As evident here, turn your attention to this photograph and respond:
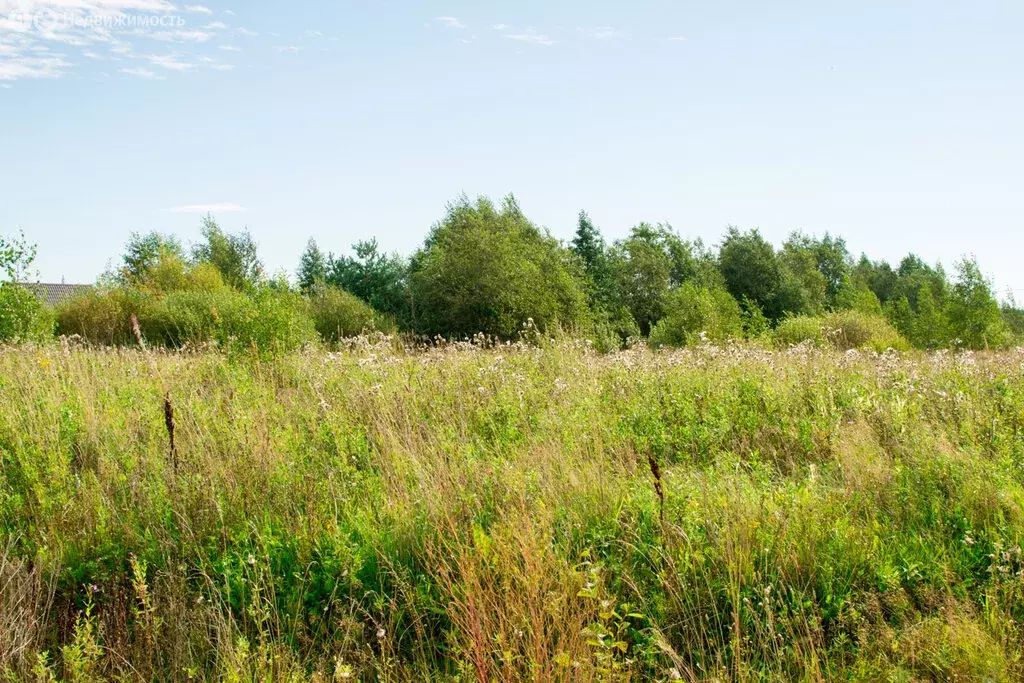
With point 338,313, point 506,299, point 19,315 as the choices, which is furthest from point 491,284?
point 19,315

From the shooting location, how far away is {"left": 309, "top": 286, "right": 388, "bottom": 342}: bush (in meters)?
30.2

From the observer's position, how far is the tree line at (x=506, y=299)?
1931cm

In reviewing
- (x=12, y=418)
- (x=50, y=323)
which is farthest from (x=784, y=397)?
(x=50, y=323)

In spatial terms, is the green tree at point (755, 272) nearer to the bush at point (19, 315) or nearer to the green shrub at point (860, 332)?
the green shrub at point (860, 332)

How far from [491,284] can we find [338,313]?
635 centimetres

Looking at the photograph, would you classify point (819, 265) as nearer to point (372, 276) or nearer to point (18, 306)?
point (372, 276)

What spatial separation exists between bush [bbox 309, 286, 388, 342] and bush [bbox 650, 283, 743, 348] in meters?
11.9

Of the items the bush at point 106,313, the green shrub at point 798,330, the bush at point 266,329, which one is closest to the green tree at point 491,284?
the green shrub at point 798,330

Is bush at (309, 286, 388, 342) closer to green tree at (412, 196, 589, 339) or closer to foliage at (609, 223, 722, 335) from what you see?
green tree at (412, 196, 589, 339)

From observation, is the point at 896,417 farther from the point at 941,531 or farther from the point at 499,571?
the point at 499,571

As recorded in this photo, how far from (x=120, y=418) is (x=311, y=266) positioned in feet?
156

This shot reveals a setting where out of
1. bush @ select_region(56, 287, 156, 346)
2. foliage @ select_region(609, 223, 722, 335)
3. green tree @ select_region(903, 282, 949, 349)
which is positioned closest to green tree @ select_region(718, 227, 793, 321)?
foliage @ select_region(609, 223, 722, 335)

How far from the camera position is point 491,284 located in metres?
30.5

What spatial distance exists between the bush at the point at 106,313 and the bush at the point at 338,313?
6.22 meters
